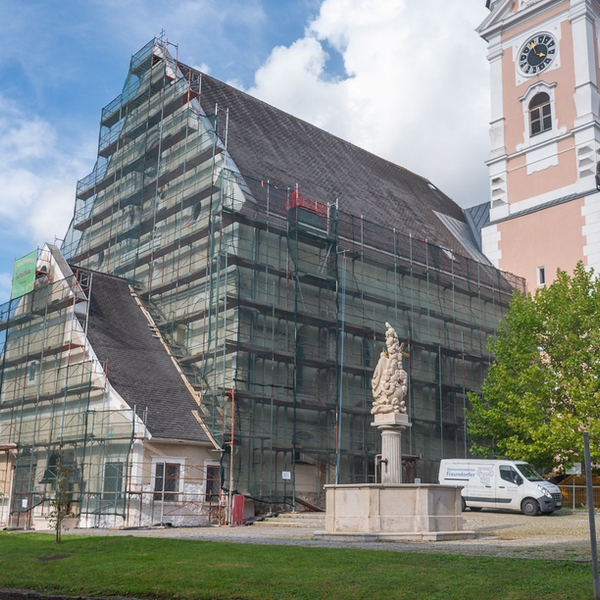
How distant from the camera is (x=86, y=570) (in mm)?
10289

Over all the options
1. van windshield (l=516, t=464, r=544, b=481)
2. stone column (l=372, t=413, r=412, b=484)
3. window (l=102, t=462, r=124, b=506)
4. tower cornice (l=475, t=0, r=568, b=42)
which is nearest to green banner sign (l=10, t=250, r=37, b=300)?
window (l=102, t=462, r=124, b=506)

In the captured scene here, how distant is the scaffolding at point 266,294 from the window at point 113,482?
321 cm

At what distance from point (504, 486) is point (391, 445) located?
9489mm

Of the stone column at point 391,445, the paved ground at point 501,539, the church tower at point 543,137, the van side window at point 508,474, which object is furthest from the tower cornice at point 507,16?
the stone column at point 391,445

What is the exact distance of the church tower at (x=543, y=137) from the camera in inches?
1492

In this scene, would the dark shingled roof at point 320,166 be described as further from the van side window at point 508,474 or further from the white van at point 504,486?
the van side window at point 508,474

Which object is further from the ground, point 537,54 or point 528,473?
point 537,54

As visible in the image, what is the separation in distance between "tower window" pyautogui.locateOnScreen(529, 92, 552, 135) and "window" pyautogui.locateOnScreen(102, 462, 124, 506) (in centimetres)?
2976

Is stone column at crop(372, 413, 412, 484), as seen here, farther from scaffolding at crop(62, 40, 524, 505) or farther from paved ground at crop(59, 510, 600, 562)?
scaffolding at crop(62, 40, 524, 505)

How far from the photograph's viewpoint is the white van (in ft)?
75.7

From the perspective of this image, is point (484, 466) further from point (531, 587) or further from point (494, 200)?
point (494, 200)

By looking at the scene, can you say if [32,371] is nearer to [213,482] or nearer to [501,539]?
[213,482]

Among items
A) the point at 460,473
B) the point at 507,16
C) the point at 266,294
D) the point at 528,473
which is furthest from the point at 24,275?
the point at 507,16

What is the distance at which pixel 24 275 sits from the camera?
97.8 feet
